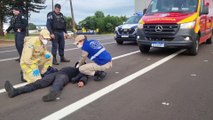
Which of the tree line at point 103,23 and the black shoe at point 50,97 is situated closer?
the black shoe at point 50,97

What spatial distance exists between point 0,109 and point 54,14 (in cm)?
485

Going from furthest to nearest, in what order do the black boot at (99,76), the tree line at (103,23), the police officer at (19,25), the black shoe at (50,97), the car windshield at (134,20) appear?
the tree line at (103,23)
the car windshield at (134,20)
the police officer at (19,25)
the black boot at (99,76)
the black shoe at (50,97)

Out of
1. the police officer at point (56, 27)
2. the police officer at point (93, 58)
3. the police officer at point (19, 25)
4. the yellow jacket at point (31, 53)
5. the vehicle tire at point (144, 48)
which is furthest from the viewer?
the vehicle tire at point (144, 48)

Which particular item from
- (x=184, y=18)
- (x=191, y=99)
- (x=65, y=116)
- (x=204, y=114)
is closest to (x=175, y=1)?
(x=184, y=18)

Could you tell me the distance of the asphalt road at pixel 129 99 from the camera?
432 centimetres

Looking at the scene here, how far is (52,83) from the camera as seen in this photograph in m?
5.94

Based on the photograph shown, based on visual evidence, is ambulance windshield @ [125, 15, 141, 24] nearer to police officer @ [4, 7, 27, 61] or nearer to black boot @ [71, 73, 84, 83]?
police officer @ [4, 7, 27, 61]

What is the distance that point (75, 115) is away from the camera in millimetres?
4285

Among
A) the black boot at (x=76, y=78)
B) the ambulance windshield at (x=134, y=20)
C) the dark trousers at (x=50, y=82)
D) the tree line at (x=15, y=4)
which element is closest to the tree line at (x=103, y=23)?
the tree line at (x=15, y=4)

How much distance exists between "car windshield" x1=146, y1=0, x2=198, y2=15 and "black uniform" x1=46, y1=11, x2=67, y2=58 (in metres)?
3.42

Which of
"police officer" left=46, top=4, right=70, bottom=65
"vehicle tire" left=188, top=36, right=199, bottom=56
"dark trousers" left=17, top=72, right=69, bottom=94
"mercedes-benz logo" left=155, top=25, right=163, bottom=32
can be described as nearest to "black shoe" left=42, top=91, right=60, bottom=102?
"dark trousers" left=17, top=72, right=69, bottom=94

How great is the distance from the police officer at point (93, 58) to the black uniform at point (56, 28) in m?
2.69

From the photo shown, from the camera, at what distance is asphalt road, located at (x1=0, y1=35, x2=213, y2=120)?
170 inches

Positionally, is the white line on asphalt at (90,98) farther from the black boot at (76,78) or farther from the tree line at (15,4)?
the tree line at (15,4)
